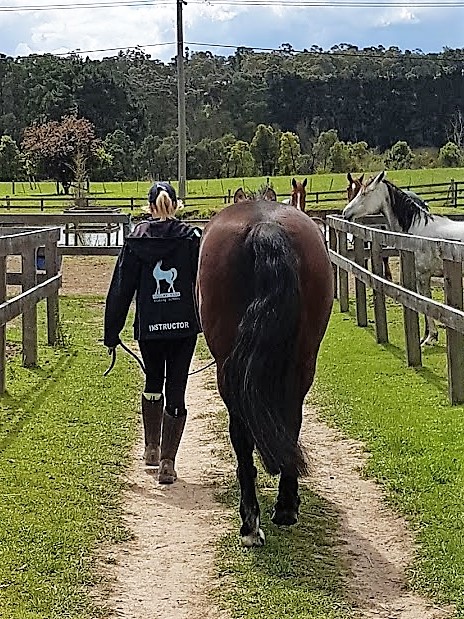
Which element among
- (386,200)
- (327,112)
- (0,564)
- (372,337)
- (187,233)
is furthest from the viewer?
(327,112)

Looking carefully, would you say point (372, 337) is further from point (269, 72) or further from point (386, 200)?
point (269, 72)

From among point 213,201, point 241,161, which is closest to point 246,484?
point 213,201

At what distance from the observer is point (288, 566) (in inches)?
150

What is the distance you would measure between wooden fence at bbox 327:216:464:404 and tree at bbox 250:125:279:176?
4547 cm

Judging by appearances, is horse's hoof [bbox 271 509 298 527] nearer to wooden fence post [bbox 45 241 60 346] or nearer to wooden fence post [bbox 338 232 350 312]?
wooden fence post [bbox 45 241 60 346]

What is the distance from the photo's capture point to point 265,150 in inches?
2249

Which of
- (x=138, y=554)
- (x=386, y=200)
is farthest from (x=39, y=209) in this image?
(x=138, y=554)

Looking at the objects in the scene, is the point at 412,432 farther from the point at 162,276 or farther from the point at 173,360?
the point at 162,276

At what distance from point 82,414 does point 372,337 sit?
4268 mm

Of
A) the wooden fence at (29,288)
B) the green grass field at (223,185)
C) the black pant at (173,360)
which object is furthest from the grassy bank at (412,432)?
the green grass field at (223,185)

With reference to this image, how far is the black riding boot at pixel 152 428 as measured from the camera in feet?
17.9

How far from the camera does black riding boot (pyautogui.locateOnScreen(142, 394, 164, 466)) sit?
5441 mm

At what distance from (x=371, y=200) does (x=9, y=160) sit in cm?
4965

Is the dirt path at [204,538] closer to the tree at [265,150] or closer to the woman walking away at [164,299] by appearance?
the woman walking away at [164,299]
